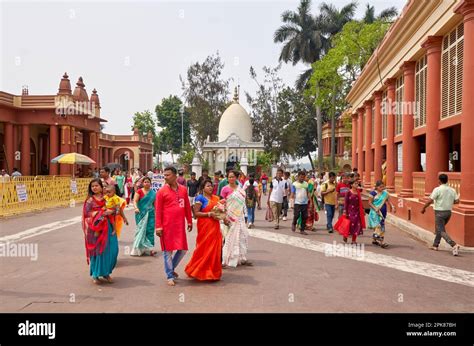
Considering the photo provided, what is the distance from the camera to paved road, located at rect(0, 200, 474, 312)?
17.4 feet

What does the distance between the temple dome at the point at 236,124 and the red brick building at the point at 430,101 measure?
2520 cm

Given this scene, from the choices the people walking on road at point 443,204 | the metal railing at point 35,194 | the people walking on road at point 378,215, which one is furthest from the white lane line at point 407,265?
the metal railing at point 35,194

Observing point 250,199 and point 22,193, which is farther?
point 22,193

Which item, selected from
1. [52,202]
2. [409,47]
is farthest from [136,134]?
[409,47]

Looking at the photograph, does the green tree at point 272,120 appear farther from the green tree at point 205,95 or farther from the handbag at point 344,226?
the handbag at point 344,226

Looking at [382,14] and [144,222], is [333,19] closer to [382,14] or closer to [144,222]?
[382,14]

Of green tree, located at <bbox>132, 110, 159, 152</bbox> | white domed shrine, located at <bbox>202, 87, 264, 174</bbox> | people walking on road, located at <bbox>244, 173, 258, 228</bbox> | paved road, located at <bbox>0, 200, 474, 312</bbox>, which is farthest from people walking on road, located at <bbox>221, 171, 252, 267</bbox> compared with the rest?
green tree, located at <bbox>132, 110, 159, 152</bbox>

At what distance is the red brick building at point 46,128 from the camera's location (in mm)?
28484

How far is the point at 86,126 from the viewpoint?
3350 cm

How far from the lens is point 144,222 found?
8.76 m

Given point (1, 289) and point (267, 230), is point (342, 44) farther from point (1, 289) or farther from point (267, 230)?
point (1, 289)

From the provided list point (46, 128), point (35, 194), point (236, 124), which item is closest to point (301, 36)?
point (236, 124)

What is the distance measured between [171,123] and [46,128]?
38.9 m

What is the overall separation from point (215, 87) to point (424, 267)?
4402 centimetres
